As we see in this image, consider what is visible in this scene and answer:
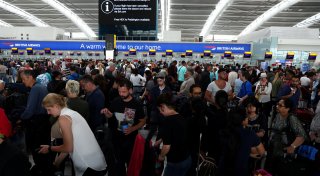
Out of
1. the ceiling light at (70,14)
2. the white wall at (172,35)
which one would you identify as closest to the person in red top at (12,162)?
the white wall at (172,35)

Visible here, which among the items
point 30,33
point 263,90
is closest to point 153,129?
point 263,90

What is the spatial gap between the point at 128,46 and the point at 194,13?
18.8 m

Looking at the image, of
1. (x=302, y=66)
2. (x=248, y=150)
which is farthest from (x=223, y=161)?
(x=302, y=66)

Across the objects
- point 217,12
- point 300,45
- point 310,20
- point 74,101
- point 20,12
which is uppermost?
point 20,12

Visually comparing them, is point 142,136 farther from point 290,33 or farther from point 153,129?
point 290,33

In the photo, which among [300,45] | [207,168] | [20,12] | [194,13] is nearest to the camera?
[207,168]

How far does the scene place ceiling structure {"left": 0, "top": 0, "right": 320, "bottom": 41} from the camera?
3212cm

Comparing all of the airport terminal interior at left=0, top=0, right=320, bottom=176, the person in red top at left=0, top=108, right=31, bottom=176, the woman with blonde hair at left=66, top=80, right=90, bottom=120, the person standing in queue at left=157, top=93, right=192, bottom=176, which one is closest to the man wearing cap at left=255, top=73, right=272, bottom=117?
the airport terminal interior at left=0, top=0, right=320, bottom=176

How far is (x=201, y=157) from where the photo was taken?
358 centimetres

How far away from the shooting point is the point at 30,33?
78.1ft

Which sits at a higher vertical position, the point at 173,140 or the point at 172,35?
the point at 172,35

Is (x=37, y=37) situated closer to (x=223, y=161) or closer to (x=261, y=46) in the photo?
(x=261, y=46)

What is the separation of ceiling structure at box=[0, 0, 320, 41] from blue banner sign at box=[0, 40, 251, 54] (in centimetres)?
1142

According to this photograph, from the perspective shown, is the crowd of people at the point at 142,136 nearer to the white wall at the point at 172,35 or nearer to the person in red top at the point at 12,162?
the person in red top at the point at 12,162
